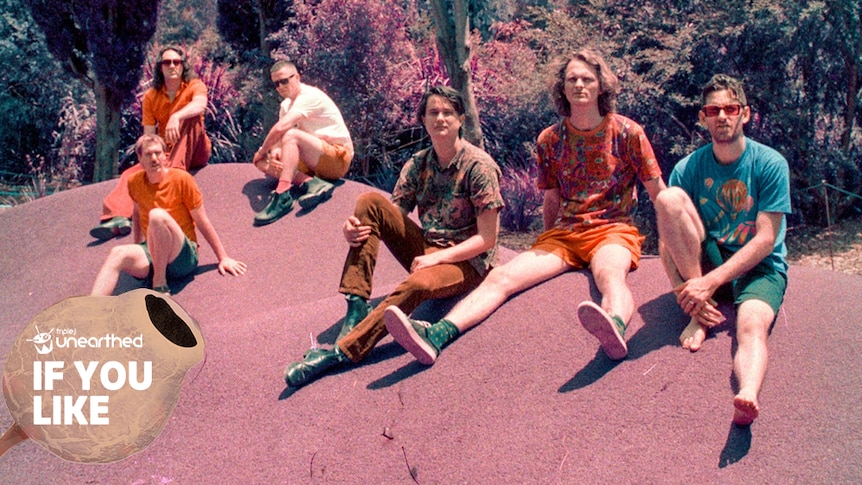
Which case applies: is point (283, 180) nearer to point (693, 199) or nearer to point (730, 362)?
point (693, 199)

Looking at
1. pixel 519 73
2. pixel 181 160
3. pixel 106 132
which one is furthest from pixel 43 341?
A: pixel 519 73

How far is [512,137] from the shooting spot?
36.6ft

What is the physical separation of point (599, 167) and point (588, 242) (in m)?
0.43

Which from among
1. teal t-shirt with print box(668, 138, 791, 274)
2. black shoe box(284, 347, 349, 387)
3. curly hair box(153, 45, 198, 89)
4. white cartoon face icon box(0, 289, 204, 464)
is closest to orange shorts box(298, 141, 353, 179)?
curly hair box(153, 45, 198, 89)

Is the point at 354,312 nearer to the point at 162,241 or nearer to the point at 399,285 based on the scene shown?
the point at 399,285

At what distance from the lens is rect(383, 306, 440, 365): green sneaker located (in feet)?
13.0

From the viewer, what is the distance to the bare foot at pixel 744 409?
10.6 feet

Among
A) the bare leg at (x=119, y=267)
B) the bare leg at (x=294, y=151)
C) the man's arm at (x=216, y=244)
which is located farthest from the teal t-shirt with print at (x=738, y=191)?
the bare leg at (x=294, y=151)

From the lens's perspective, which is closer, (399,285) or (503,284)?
(399,285)

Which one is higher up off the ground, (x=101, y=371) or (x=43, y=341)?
(x=43, y=341)

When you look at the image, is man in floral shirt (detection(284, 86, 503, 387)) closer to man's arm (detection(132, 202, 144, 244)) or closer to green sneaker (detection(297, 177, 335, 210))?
man's arm (detection(132, 202, 144, 244))

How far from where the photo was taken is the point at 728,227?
4004 millimetres

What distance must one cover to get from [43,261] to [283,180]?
2.25 metres

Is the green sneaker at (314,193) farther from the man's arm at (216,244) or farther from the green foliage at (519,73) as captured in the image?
the green foliage at (519,73)
